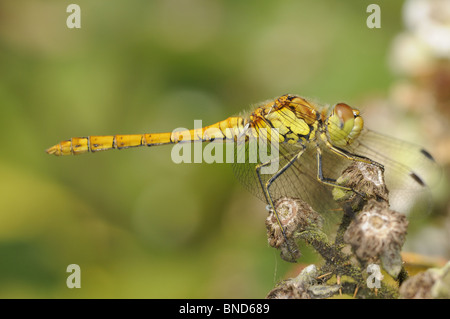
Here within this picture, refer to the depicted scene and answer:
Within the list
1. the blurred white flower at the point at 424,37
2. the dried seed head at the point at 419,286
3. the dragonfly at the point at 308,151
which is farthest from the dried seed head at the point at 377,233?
the blurred white flower at the point at 424,37

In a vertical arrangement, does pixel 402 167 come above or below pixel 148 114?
below

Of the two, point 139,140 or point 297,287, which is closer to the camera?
point 297,287

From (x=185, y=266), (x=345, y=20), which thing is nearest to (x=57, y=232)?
(x=185, y=266)

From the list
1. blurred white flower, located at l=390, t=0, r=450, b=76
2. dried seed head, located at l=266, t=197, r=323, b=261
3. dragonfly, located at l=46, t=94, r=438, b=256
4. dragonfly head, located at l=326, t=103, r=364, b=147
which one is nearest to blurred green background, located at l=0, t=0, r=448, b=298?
blurred white flower, located at l=390, t=0, r=450, b=76

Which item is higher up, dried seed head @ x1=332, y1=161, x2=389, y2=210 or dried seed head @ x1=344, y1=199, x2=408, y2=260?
dried seed head @ x1=332, y1=161, x2=389, y2=210

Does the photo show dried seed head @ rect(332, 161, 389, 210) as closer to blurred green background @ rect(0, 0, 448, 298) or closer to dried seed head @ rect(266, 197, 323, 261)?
dried seed head @ rect(266, 197, 323, 261)

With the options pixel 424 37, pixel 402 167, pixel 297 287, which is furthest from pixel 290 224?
pixel 424 37

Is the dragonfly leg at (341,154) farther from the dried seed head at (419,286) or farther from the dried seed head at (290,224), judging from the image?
the dried seed head at (419,286)

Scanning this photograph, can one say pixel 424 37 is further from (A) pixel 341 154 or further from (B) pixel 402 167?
(A) pixel 341 154
